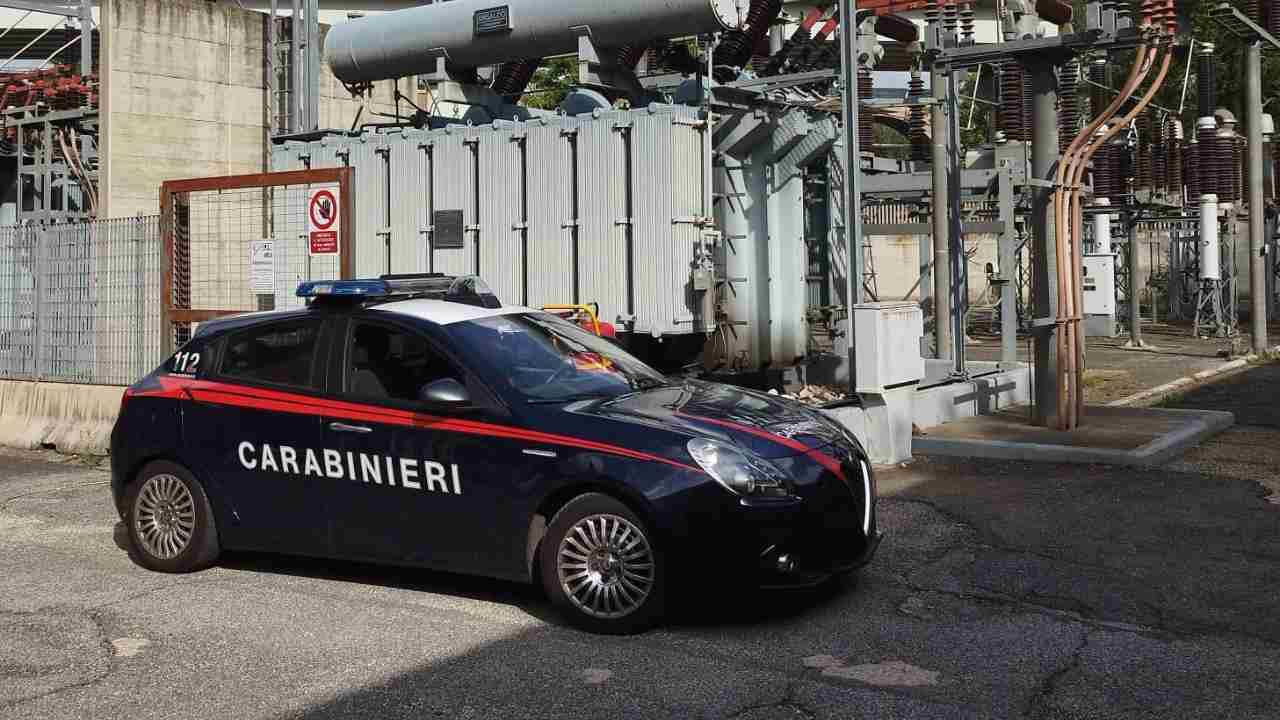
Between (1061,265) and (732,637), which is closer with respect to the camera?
(732,637)

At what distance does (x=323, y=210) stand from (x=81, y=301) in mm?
3170

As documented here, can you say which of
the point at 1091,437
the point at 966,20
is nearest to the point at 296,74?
the point at 966,20

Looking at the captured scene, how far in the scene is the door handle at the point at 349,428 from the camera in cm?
720

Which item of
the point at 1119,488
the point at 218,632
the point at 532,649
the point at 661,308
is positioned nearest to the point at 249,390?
the point at 218,632

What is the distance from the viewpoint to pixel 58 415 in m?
14.2

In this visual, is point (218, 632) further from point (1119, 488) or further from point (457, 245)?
point (457, 245)

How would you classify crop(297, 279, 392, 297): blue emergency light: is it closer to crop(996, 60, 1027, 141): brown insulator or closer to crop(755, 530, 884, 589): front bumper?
crop(755, 530, 884, 589): front bumper

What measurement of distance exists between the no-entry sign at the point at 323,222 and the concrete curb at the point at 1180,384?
873cm

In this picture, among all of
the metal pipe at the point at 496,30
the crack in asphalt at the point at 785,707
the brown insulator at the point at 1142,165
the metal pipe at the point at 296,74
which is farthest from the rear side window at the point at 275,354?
the brown insulator at the point at 1142,165

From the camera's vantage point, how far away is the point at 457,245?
45.4 feet

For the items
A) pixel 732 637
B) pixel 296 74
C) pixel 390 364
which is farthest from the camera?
pixel 296 74

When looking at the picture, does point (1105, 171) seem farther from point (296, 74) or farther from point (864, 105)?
point (296, 74)

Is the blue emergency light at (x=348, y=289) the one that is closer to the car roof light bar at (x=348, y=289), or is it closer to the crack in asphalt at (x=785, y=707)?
the car roof light bar at (x=348, y=289)

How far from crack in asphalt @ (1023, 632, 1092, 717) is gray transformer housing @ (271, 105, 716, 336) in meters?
6.63
